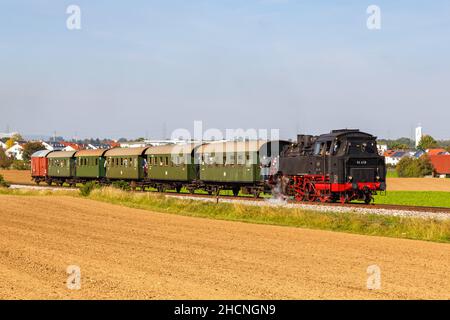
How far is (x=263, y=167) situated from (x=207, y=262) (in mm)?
23746

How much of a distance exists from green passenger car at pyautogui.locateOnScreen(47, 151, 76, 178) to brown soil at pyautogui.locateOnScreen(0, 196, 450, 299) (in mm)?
40156

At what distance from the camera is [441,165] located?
12694 centimetres

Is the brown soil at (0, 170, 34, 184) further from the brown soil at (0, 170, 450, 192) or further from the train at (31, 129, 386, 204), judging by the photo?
the train at (31, 129, 386, 204)

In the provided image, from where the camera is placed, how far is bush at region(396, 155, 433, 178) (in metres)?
116

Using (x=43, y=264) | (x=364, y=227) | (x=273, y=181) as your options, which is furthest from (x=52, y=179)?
(x=43, y=264)

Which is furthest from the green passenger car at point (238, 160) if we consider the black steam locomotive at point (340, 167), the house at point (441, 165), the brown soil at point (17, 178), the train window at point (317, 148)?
the house at point (441, 165)

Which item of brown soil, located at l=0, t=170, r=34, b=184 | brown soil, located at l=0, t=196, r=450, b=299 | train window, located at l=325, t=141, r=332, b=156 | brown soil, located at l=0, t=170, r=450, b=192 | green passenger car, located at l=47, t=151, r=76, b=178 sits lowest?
brown soil, located at l=0, t=170, r=450, b=192

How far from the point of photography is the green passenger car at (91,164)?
60.2m

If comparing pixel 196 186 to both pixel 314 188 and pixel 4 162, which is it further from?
pixel 4 162

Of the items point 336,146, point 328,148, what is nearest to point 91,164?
point 328,148

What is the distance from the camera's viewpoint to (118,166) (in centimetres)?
5734

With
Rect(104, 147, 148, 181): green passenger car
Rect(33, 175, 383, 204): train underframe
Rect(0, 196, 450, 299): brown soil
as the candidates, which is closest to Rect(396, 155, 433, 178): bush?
Rect(104, 147, 148, 181): green passenger car

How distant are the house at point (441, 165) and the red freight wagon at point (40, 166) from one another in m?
77.4
